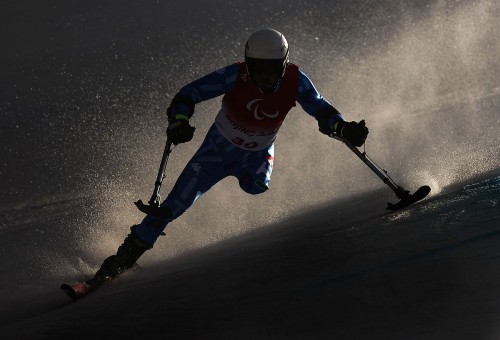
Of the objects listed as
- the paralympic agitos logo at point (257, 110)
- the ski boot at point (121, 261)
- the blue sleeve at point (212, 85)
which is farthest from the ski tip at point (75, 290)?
the paralympic agitos logo at point (257, 110)

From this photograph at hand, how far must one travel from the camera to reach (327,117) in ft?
28.0

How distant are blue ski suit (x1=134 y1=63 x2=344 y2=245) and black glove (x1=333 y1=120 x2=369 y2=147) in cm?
16

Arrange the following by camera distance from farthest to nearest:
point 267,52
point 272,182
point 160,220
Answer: point 272,182 < point 160,220 < point 267,52

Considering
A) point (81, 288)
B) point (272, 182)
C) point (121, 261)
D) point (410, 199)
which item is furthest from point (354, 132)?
point (272, 182)

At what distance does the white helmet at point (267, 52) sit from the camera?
769cm

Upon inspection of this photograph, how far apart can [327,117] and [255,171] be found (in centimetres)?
95

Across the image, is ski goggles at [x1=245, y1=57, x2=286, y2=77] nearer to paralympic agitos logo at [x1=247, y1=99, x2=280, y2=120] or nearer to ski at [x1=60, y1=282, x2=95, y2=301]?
paralympic agitos logo at [x1=247, y1=99, x2=280, y2=120]

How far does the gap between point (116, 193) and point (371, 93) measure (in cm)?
711

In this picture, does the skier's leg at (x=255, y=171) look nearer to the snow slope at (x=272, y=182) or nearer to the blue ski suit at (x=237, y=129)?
the blue ski suit at (x=237, y=129)

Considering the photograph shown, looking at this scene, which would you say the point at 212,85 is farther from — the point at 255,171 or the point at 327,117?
the point at 327,117

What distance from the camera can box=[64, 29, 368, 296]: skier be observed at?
778 cm

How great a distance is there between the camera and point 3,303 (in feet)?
25.0

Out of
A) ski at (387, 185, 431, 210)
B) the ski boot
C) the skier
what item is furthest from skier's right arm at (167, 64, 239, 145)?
ski at (387, 185, 431, 210)

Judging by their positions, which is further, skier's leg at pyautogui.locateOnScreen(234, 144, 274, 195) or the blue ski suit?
skier's leg at pyautogui.locateOnScreen(234, 144, 274, 195)
